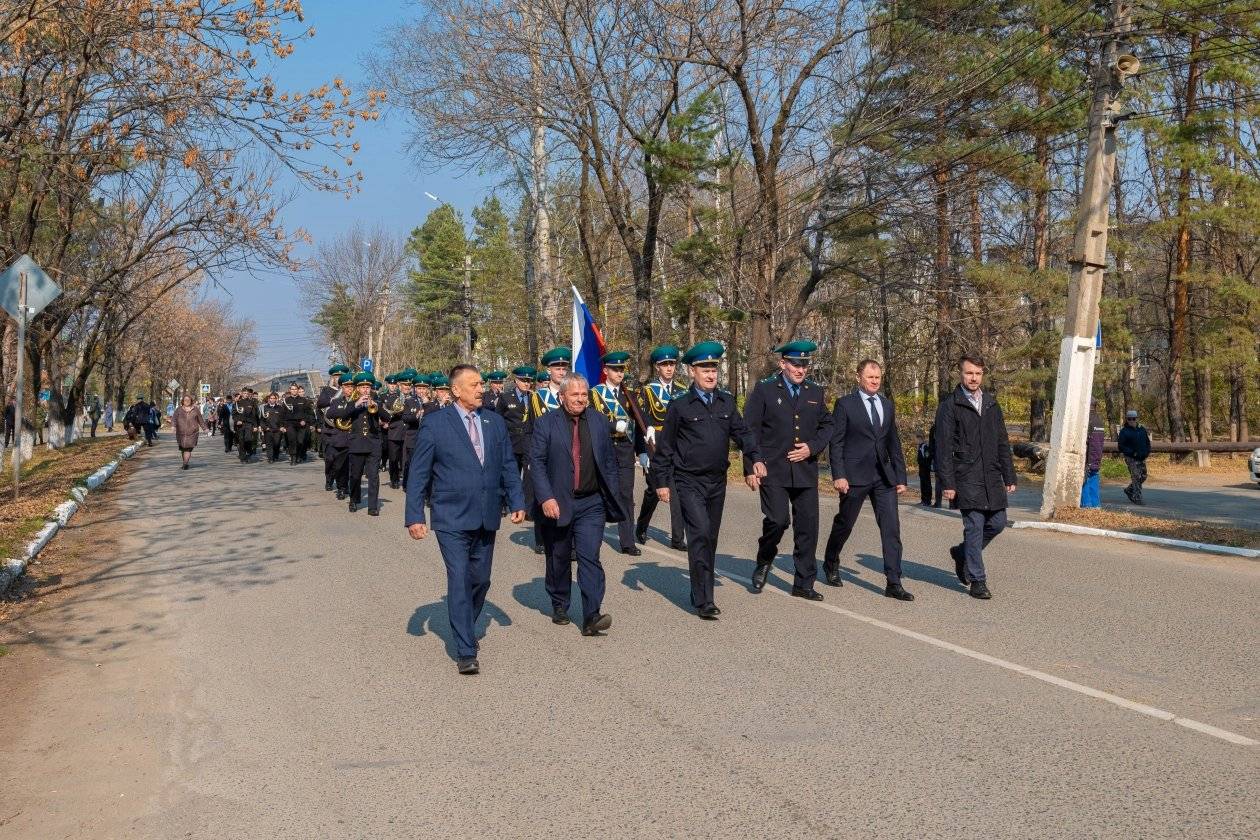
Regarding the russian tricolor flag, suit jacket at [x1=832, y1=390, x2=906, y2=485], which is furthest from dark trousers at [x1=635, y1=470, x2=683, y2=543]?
the russian tricolor flag

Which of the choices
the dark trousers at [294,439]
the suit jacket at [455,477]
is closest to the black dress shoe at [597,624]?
the suit jacket at [455,477]

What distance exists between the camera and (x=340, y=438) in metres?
16.8

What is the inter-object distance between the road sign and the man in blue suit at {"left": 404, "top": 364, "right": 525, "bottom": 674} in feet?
30.0

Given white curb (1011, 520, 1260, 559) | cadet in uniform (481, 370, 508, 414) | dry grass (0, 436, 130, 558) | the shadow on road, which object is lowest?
the shadow on road

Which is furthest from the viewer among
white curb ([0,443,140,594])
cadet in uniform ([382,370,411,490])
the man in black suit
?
cadet in uniform ([382,370,411,490])

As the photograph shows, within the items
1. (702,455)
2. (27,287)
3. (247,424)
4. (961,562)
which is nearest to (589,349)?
(27,287)

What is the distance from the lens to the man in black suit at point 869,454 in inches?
342

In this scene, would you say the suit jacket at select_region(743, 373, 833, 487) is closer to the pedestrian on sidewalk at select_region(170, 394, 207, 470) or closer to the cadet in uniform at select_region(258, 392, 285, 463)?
the pedestrian on sidewalk at select_region(170, 394, 207, 470)

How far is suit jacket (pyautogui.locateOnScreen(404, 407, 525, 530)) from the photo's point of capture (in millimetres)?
6684

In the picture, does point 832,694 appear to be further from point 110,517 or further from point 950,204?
point 950,204

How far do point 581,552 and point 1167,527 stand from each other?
850 centimetres

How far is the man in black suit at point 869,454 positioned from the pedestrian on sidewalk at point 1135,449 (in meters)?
10.2

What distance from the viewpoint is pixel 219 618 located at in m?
8.41

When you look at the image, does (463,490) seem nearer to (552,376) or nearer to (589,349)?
(552,376)
